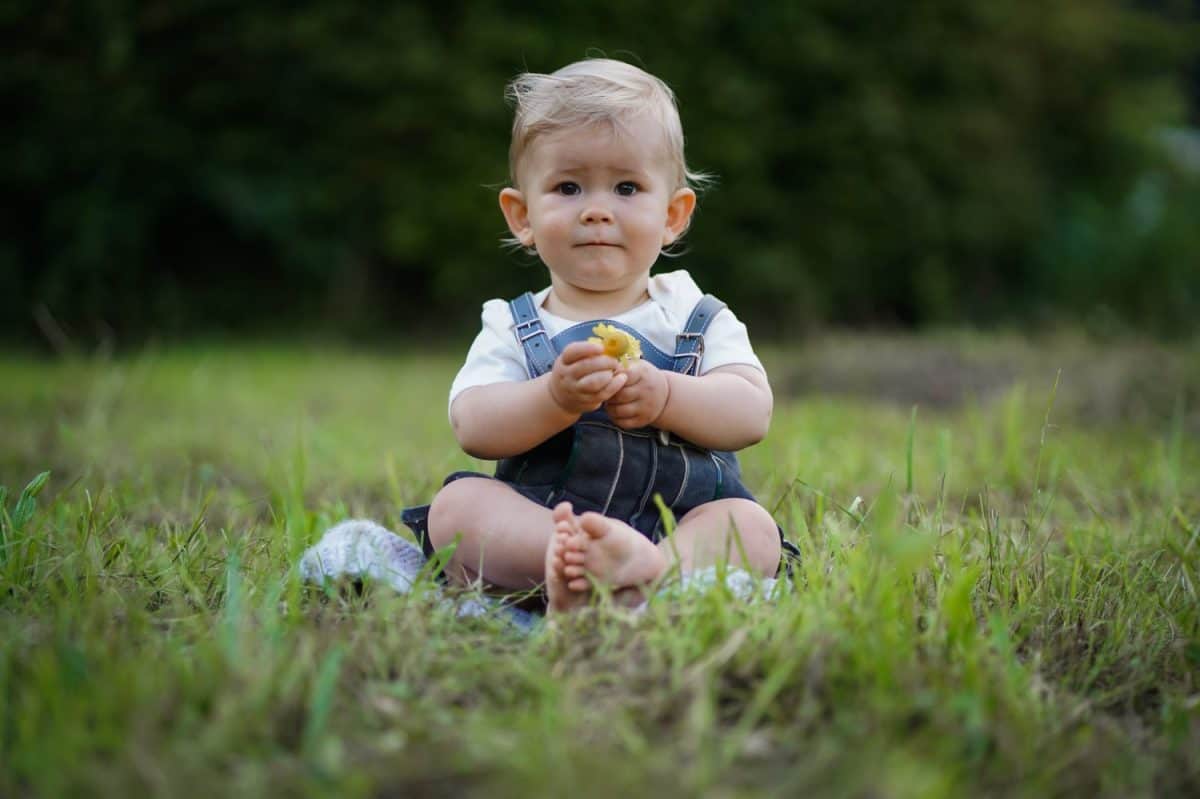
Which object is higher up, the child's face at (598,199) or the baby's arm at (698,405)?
the child's face at (598,199)

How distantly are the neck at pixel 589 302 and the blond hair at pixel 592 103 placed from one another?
210mm

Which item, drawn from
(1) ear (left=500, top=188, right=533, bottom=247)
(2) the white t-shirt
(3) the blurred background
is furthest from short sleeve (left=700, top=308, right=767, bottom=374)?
(3) the blurred background

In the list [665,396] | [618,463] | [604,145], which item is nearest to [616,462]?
[618,463]

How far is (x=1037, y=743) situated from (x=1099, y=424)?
3.21 m

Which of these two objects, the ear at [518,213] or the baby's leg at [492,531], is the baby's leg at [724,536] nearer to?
the baby's leg at [492,531]

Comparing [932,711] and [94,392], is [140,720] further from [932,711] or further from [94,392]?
[94,392]

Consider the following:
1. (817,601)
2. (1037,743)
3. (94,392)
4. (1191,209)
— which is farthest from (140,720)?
(1191,209)

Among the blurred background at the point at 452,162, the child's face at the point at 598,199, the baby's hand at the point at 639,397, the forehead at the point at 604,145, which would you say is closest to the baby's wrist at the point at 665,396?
the baby's hand at the point at 639,397

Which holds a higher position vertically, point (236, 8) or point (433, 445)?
point (236, 8)

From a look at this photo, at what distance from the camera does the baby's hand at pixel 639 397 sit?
1731 millimetres

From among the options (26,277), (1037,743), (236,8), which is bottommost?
(26,277)

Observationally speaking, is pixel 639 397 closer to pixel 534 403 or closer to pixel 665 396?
pixel 665 396

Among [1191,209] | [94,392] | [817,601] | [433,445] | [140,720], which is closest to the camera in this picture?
[140,720]

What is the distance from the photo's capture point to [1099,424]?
4.15m
